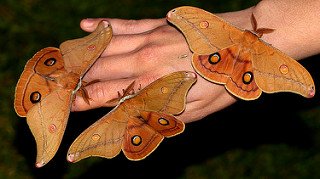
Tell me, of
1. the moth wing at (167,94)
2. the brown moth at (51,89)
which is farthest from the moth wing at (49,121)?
the moth wing at (167,94)

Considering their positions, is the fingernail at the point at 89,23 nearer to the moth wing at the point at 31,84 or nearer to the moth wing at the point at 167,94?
the moth wing at the point at 31,84

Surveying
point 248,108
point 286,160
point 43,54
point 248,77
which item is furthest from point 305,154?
point 43,54

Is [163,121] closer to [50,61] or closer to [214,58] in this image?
[214,58]

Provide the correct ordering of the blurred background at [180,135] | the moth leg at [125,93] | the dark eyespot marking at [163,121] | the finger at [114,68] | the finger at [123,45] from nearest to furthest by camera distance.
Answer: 1. the dark eyespot marking at [163,121]
2. the moth leg at [125,93]
3. the finger at [114,68]
4. the finger at [123,45]
5. the blurred background at [180,135]

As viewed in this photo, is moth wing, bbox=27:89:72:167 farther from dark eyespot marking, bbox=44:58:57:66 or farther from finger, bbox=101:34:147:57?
finger, bbox=101:34:147:57

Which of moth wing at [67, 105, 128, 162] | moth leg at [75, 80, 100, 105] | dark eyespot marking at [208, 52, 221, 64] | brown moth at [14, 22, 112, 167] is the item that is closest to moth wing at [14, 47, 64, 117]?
brown moth at [14, 22, 112, 167]

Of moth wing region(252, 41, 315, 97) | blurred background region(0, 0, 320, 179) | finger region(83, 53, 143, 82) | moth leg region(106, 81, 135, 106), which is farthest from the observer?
blurred background region(0, 0, 320, 179)

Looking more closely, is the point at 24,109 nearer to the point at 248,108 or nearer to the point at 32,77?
the point at 32,77
